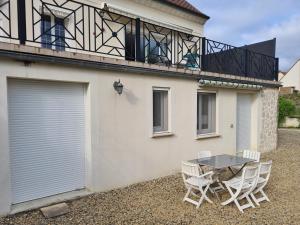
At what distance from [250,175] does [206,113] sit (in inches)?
175

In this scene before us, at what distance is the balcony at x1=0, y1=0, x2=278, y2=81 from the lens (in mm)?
7422

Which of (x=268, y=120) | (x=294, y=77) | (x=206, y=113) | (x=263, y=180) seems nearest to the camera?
(x=263, y=180)

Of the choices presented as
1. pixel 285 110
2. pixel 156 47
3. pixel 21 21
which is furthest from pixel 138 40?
pixel 285 110

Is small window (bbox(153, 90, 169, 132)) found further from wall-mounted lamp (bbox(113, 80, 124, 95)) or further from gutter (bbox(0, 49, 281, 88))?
wall-mounted lamp (bbox(113, 80, 124, 95))

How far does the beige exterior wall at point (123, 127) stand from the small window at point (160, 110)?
7.6 inches

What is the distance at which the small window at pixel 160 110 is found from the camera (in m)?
7.62

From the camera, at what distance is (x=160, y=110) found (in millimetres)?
7746

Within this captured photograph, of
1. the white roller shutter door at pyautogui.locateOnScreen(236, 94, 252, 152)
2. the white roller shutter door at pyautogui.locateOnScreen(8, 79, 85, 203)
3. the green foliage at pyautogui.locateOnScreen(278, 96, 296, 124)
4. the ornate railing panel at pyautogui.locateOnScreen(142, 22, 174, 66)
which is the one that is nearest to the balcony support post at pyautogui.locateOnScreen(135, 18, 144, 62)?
the ornate railing panel at pyautogui.locateOnScreen(142, 22, 174, 66)

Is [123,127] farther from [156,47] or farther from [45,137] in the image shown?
[156,47]

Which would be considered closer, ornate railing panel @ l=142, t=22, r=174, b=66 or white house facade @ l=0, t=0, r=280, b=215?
white house facade @ l=0, t=0, r=280, b=215

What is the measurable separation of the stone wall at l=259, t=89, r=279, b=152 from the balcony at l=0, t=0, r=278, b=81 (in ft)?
2.90

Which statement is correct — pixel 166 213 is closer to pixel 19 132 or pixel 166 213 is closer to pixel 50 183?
pixel 50 183

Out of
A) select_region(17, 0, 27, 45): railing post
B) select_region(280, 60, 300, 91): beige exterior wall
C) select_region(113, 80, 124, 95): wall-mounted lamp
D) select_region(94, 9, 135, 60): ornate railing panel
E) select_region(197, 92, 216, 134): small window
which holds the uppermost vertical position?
select_region(280, 60, 300, 91): beige exterior wall

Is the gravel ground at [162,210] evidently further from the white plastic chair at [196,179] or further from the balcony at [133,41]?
the balcony at [133,41]
